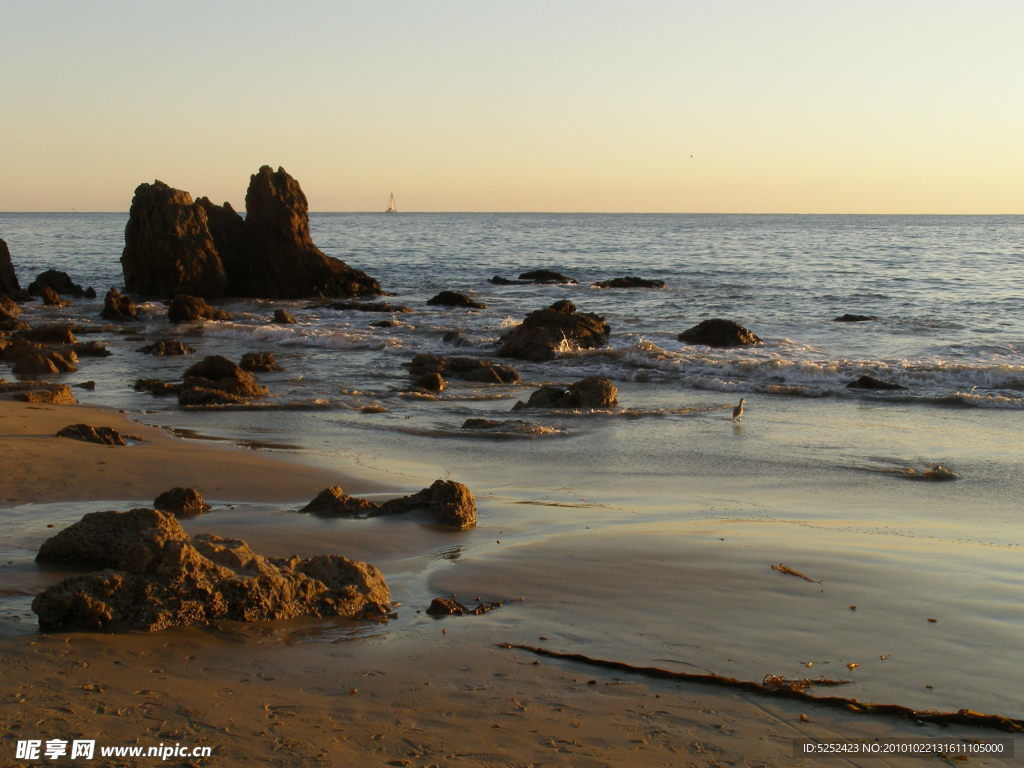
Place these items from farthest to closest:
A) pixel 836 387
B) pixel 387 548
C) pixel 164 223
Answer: pixel 164 223 < pixel 836 387 < pixel 387 548

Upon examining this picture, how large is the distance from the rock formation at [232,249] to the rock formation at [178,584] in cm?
2715

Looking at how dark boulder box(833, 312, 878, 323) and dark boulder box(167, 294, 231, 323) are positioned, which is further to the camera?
dark boulder box(167, 294, 231, 323)

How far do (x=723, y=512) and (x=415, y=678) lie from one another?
3939 mm

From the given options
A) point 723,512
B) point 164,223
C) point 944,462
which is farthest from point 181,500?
point 164,223

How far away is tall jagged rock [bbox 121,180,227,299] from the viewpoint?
30.8m

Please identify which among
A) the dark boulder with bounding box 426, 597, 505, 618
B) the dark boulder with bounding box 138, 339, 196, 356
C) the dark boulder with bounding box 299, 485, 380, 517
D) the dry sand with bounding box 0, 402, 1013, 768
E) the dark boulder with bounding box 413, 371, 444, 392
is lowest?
the dark boulder with bounding box 138, 339, 196, 356

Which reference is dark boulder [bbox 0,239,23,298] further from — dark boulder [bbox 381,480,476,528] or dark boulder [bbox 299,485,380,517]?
dark boulder [bbox 381,480,476,528]

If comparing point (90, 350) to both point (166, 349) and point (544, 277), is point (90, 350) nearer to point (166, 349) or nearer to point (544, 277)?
point (166, 349)

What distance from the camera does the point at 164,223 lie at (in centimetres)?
3075

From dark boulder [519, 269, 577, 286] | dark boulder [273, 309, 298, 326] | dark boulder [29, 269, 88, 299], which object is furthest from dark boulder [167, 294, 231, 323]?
dark boulder [519, 269, 577, 286]

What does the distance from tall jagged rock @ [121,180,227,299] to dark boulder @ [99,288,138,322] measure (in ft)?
12.7

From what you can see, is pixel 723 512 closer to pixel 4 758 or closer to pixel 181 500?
pixel 181 500

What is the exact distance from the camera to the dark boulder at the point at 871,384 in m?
14.8

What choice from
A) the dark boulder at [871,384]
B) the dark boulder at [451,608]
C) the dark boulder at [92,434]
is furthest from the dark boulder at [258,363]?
the dark boulder at [451,608]
